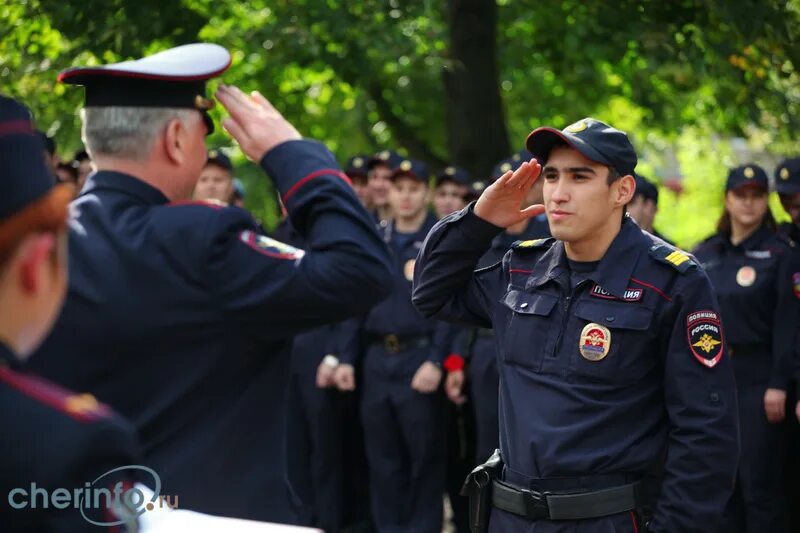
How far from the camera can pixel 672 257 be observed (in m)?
4.05

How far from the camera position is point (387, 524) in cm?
825

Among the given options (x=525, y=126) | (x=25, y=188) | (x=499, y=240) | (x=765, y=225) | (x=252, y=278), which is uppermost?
(x=25, y=188)

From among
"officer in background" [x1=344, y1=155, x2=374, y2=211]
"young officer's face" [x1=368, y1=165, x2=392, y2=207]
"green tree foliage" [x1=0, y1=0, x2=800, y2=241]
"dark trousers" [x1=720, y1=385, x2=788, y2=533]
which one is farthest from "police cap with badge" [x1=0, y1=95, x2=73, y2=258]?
"officer in background" [x1=344, y1=155, x2=374, y2=211]

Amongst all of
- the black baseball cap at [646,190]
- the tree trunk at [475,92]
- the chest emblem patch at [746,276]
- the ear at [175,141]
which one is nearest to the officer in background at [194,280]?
the ear at [175,141]

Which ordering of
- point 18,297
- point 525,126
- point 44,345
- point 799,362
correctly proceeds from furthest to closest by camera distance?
point 525,126, point 799,362, point 44,345, point 18,297

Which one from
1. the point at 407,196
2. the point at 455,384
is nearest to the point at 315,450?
the point at 455,384

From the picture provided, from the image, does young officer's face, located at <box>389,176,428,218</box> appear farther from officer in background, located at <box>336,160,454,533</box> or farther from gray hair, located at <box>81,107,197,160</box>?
gray hair, located at <box>81,107,197,160</box>

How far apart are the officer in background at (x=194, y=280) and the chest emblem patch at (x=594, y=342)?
1401 millimetres

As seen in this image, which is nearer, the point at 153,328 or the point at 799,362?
the point at 153,328

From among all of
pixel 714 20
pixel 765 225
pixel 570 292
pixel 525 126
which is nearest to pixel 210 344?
pixel 570 292

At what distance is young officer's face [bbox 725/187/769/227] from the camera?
24.8 feet

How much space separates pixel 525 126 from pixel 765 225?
628cm

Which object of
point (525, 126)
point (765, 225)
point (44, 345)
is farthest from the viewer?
point (525, 126)

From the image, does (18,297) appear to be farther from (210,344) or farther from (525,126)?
(525,126)
